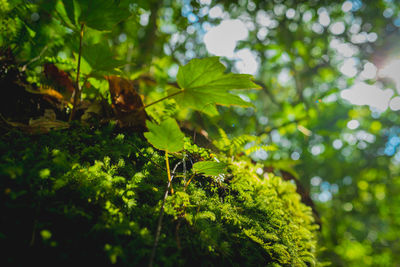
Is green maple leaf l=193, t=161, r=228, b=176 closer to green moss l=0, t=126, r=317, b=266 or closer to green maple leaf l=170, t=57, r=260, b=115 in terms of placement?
green moss l=0, t=126, r=317, b=266

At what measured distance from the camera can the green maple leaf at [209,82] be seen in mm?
1069

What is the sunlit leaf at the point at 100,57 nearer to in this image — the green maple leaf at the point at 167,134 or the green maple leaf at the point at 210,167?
the green maple leaf at the point at 167,134

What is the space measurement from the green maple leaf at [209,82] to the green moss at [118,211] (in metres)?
0.33

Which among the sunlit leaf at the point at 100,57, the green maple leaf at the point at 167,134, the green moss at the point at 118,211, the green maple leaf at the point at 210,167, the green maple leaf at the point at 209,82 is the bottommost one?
the green moss at the point at 118,211

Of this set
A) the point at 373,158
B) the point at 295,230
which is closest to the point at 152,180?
the point at 295,230

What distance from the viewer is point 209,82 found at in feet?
3.68

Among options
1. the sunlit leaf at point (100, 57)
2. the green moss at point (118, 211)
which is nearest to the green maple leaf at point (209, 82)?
the green moss at point (118, 211)

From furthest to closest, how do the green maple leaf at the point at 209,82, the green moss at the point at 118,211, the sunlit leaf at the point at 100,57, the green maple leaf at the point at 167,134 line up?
1. the sunlit leaf at the point at 100,57
2. the green maple leaf at the point at 209,82
3. the green maple leaf at the point at 167,134
4. the green moss at the point at 118,211

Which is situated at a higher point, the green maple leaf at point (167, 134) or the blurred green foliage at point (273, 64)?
the blurred green foliage at point (273, 64)

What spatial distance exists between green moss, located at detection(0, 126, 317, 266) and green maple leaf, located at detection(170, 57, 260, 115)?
33 centimetres

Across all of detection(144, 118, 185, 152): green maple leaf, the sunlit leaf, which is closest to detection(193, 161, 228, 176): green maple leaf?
detection(144, 118, 185, 152): green maple leaf

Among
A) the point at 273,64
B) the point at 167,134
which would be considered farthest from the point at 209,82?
the point at 273,64

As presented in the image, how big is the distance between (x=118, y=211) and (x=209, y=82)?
782 millimetres

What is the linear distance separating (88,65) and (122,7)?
1.44ft
